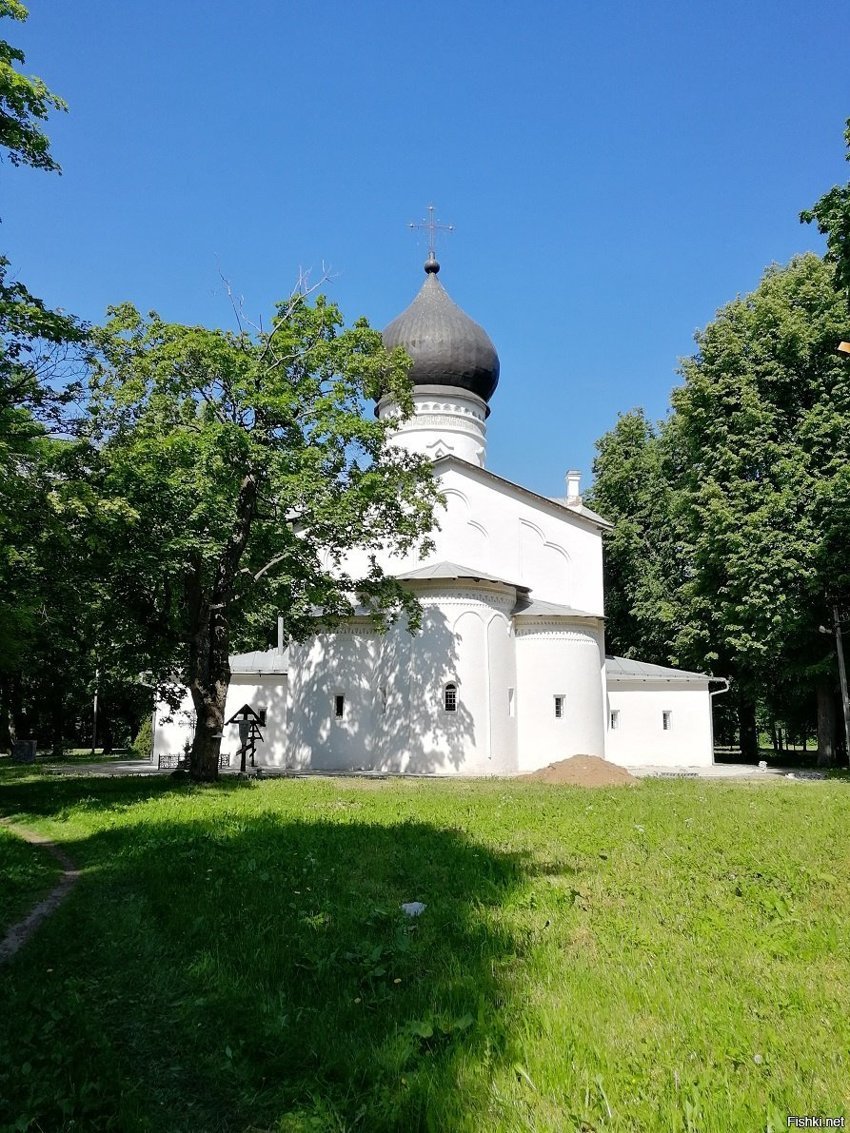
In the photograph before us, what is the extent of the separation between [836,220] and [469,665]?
1463cm

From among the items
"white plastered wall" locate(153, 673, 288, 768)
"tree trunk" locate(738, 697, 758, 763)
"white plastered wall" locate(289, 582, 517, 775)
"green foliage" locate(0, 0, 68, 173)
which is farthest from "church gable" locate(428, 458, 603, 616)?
"green foliage" locate(0, 0, 68, 173)

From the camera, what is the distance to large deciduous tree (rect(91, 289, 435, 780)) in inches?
646

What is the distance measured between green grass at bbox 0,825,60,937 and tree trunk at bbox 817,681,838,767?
26.0m

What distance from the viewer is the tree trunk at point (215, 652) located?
18.5 metres

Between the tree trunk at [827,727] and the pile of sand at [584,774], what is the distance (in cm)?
1150

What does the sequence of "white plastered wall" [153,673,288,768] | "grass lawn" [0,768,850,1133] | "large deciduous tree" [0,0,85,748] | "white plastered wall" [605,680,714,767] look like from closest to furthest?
"grass lawn" [0,768,850,1133], "large deciduous tree" [0,0,85,748], "white plastered wall" [153,673,288,768], "white plastered wall" [605,680,714,767]

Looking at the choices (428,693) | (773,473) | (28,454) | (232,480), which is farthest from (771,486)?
(28,454)

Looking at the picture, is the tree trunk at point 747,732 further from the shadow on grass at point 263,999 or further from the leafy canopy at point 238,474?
the shadow on grass at point 263,999

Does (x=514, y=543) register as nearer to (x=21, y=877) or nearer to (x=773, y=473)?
(x=773, y=473)

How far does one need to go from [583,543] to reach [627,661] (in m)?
6.11

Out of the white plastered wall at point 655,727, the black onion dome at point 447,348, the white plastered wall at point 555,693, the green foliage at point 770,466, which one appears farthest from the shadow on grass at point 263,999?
the black onion dome at point 447,348

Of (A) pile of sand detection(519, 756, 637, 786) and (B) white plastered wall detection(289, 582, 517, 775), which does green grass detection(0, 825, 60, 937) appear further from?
(B) white plastered wall detection(289, 582, 517, 775)

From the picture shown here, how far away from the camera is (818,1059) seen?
3787mm

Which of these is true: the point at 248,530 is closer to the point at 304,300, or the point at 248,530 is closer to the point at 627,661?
the point at 304,300
